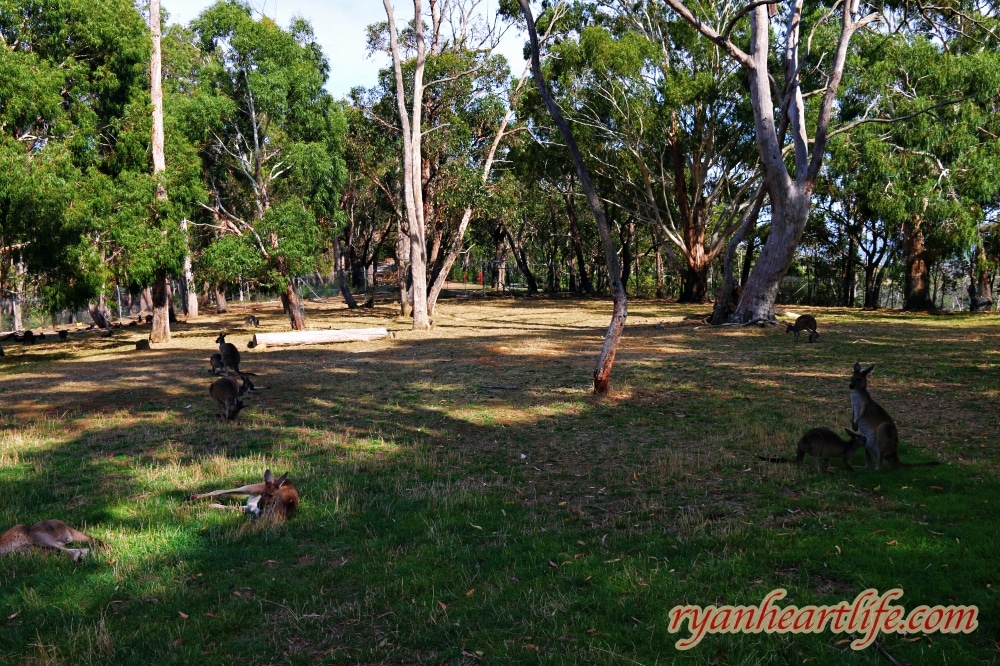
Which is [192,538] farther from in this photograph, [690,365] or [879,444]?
[690,365]

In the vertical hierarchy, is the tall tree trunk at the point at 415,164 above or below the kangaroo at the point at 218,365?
above

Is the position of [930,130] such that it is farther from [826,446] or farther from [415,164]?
[826,446]

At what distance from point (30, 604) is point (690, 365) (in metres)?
12.2

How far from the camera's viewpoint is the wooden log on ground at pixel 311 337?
813 inches

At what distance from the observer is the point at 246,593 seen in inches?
181

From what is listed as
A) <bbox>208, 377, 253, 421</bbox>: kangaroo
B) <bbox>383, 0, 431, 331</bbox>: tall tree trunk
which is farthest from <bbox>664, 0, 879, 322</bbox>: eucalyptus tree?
<bbox>208, 377, 253, 421</bbox>: kangaroo

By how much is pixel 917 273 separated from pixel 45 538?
33027 mm

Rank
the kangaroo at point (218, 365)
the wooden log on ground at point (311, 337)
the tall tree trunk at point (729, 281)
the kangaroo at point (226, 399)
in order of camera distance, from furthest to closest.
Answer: the tall tree trunk at point (729, 281) < the wooden log on ground at point (311, 337) < the kangaroo at point (218, 365) < the kangaroo at point (226, 399)

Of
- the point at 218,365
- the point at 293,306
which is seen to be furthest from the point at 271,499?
the point at 293,306

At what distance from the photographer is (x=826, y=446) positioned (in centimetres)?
682

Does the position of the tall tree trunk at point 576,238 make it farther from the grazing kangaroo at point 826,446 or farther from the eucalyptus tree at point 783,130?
the grazing kangaroo at point 826,446

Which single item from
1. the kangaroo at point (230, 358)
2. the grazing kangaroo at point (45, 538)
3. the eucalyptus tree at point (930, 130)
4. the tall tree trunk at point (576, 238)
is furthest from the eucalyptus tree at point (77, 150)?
the tall tree trunk at point (576, 238)

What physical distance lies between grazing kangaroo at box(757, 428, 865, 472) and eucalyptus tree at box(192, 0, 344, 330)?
2019cm

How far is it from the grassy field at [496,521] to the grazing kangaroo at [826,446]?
313mm
